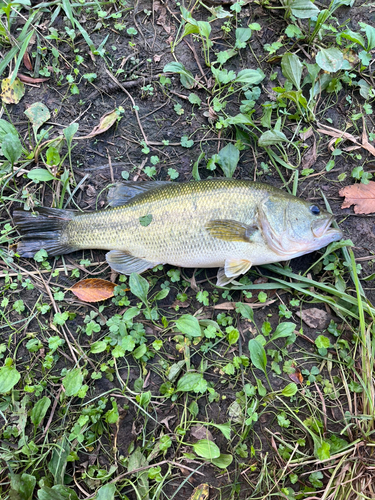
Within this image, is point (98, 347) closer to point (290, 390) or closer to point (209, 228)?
point (209, 228)

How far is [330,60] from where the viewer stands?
11.7 ft

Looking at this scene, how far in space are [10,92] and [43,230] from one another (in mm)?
1696

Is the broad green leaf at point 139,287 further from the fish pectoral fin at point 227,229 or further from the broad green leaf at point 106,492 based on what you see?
the broad green leaf at point 106,492

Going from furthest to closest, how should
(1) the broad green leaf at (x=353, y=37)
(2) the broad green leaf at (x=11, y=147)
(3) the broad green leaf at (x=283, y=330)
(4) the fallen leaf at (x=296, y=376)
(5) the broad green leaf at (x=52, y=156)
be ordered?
(1) the broad green leaf at (x=353, y=37)
(5) the broad green leaf at (x=52, y=156)
(2) the broad green leaf at (x=11, y=147)
(4) the fallen leaf at (x=296, y=376)
(3) the broad green leaf at (x=283, y=330)

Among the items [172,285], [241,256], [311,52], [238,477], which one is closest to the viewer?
[238,477]

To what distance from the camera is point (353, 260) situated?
336cm

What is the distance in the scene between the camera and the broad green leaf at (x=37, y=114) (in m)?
3.76

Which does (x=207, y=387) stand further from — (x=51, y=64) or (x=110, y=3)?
(x=110, y=3)

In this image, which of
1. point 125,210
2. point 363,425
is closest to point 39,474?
point 125,210

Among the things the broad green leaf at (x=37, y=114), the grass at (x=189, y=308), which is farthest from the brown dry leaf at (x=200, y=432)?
the broad green leaf at (x=37, y=114)

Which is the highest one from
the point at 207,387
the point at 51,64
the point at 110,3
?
the point at 110,3

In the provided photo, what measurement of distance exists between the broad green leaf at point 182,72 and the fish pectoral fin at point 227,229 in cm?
169

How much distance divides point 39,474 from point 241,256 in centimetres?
273

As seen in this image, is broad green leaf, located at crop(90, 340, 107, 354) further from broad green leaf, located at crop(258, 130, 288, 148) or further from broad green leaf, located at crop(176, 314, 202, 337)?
broad green leaf, located at crop(258, 130, 288, 148)
